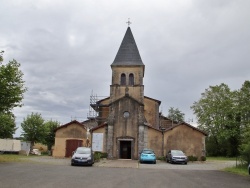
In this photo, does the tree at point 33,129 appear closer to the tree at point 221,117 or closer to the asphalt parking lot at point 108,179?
the tree at point 221,117

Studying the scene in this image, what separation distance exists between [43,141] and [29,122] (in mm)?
4263

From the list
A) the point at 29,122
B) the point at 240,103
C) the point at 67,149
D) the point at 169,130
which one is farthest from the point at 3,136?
the point at 240,103

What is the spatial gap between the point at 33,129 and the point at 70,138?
15.1 m

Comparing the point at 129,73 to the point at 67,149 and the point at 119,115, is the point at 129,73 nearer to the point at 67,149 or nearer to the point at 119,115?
the point at 119,115

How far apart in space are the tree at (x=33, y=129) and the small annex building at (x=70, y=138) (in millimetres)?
13136

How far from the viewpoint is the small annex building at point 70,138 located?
4191 cm

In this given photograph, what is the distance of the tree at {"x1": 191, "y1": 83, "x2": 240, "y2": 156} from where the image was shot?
58500mm

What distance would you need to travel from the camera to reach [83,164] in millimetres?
27031

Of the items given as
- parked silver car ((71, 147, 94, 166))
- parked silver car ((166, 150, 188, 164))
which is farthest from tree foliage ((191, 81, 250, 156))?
parked silver car ((71, 147, 94, 166))

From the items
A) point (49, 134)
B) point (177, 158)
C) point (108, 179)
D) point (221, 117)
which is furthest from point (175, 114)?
point (108, 179)

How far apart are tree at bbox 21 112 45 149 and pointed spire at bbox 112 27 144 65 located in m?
18.2

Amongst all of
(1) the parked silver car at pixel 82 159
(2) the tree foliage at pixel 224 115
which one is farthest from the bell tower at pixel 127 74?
(2) the tree foliage at pixel 224 115

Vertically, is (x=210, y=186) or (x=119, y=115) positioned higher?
(x=119, y=115)

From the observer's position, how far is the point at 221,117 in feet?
199
